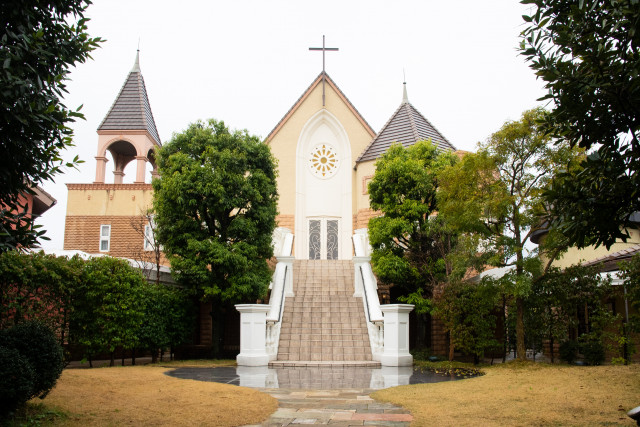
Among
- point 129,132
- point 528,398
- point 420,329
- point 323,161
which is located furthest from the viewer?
point 129,132

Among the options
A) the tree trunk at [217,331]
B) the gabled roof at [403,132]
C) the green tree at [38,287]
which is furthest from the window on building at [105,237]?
the green tree at [38,287]

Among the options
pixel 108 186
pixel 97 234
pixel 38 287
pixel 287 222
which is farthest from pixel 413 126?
pixel 38 287

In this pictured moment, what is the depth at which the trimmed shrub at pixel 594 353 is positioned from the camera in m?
13.4

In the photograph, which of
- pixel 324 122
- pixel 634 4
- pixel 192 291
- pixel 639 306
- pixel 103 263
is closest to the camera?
pixel 634 4

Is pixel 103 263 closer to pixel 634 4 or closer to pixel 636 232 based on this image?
pixel 634 4

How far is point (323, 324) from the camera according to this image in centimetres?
1628

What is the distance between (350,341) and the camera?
1521cm

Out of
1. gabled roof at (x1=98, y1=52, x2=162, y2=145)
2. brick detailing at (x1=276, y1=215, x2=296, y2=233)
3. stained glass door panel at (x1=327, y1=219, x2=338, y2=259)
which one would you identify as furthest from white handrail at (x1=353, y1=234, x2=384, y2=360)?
gabled roof at (x1=98, y1=52, x2=162, y2=145)

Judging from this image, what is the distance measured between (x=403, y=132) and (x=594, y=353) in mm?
16289

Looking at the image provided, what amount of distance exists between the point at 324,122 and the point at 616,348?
20180 millimetres

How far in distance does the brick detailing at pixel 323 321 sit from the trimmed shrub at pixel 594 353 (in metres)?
5.44

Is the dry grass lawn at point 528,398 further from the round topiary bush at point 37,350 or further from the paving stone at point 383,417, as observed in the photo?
the round topiary bush at point 37,350

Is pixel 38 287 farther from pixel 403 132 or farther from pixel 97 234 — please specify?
pixel 403 132

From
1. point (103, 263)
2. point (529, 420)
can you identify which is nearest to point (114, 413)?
point (529, 420)
